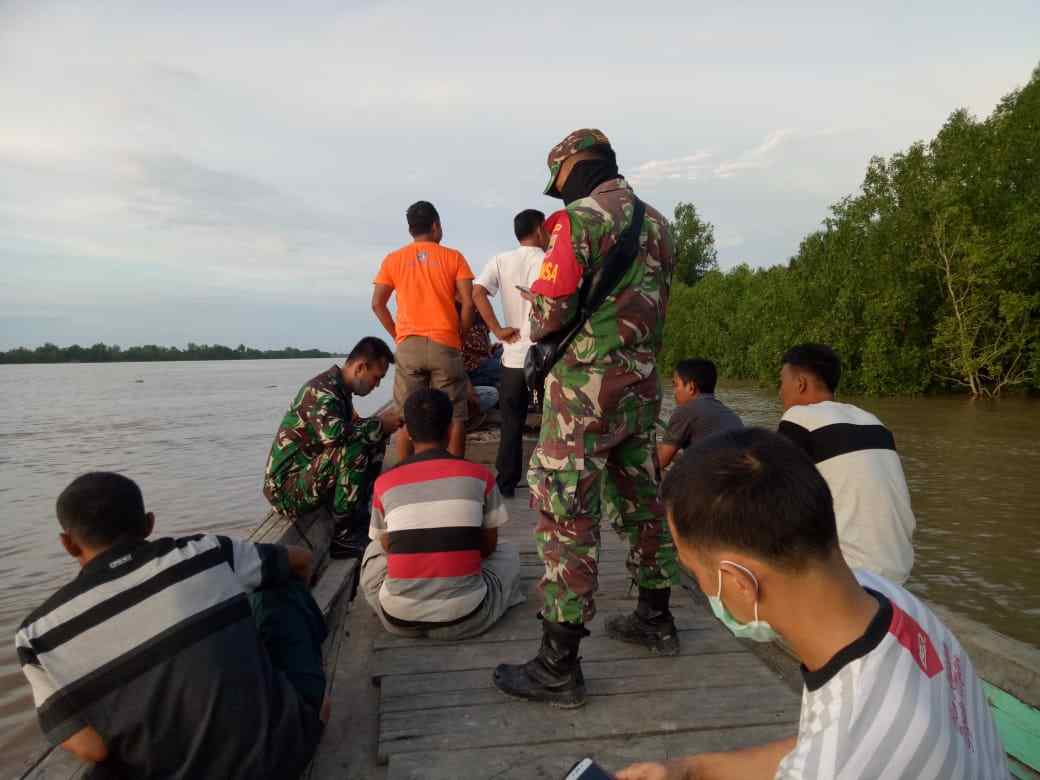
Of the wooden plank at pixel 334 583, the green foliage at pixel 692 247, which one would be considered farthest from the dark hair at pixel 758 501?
the green foliage at pixel 692 247

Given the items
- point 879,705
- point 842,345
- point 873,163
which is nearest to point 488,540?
point 879,705

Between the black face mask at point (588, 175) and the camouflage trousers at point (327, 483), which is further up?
the black face mask at point (588, 175)

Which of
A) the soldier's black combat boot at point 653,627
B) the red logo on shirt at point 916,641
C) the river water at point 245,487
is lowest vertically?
the river water at point 245,487

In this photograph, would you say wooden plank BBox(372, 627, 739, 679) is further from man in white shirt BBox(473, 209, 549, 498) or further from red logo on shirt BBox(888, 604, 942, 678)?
man in white shirt BBox(473, 209, 549, 498)

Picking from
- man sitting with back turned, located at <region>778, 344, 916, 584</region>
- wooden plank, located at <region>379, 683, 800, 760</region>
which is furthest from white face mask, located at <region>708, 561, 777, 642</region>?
man sitting with back turned, located at <region>778, 344, 916, 584</region>

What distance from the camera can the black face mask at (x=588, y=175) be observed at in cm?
254

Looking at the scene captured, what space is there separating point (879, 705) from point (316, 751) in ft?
5.79

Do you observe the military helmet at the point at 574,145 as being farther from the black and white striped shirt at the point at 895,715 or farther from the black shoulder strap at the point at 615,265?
the black and white striped shirt at the point at 895,715

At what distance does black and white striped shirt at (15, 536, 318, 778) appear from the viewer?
5.23 feet

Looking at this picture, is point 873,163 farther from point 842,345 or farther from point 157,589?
point 157,589

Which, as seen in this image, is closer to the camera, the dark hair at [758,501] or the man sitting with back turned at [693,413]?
the dark hair at [758,501]

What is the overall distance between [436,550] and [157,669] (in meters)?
1.27

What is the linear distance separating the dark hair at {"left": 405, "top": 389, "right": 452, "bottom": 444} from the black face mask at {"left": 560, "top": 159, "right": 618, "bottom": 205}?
1155 millimetres

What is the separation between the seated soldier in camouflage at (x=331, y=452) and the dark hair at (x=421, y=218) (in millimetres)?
1076
